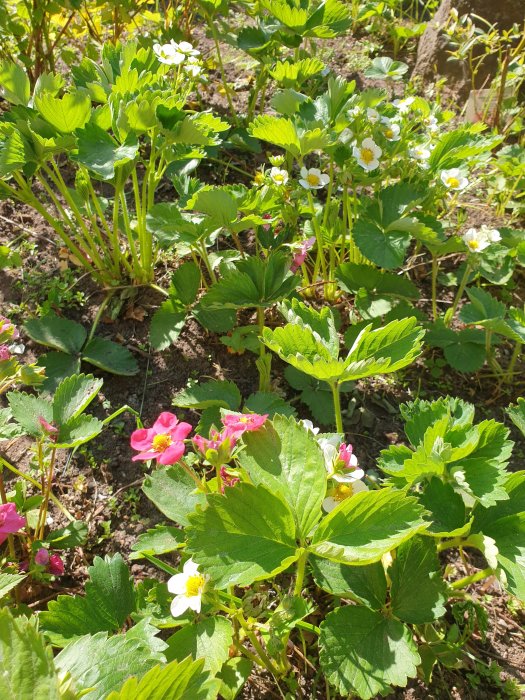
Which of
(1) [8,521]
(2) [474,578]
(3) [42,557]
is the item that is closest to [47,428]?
(1) [8,521]

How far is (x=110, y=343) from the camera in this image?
1.80 metres

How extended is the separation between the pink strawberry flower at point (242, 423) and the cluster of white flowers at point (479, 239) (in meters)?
1.07

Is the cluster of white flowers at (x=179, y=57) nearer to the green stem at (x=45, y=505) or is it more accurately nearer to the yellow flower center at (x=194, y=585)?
the green stem at (x=45, y=505)

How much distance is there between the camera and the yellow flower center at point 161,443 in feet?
3.67

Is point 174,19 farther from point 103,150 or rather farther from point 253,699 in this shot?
point 253,699

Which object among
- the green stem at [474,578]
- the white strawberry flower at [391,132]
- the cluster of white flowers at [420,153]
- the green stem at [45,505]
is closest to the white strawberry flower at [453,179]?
the cluster of white flowers at [420,153]

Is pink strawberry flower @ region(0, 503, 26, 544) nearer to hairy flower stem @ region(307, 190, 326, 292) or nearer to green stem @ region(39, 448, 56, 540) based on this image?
green stem @ region(39, 448, 56, 540)

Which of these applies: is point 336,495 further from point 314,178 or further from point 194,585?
point 314,178

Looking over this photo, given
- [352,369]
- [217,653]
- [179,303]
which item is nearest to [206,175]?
[179,303]

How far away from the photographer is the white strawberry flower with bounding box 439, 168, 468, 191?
1843 millimetres

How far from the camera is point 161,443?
1.12 metres

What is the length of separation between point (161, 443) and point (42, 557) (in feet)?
1.52

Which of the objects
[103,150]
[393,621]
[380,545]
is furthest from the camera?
[103,150]

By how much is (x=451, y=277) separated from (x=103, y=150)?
1292 mm
